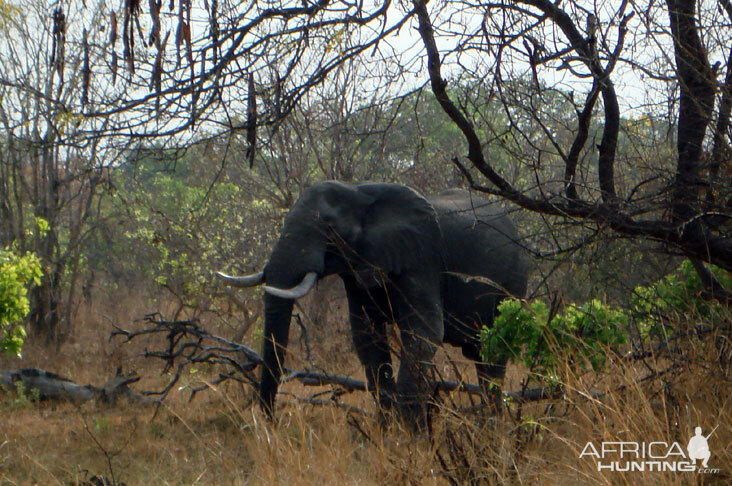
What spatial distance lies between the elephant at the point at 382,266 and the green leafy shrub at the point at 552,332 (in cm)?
107

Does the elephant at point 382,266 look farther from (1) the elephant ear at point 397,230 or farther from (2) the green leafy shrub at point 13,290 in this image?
(2) the green leafy shrub at point 13,290

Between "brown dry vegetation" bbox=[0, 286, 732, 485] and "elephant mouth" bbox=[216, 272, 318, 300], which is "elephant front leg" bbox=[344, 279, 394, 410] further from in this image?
"elephant mouth" bbox=[216, 272, 318, 300]

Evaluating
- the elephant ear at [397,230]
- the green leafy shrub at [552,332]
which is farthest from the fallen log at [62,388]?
the green leafy shrub at [552,332]

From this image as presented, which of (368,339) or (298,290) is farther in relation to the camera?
(368,339)

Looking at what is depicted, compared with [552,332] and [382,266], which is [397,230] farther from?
[552,332]

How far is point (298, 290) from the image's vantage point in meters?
6.88

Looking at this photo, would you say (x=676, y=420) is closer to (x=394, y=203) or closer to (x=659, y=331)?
(x=659, y=331)

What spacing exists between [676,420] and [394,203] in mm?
4047

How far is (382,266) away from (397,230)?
1.36ft

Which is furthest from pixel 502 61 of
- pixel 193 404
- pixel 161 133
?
pixel 193 404

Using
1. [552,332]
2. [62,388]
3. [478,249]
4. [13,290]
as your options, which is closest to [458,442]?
[552,332]

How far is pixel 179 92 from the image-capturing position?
5.17 m

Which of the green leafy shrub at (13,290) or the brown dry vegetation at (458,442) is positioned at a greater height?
the green leafy shrub at (13,290)

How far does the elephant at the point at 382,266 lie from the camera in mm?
6984
